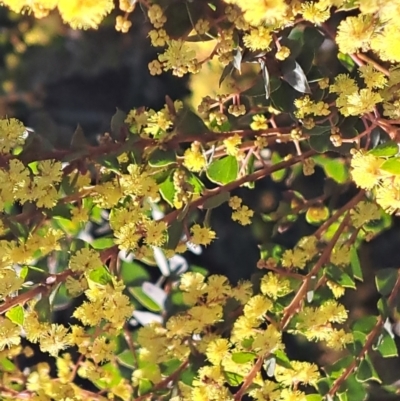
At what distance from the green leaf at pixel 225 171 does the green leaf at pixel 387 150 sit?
8.8 inches

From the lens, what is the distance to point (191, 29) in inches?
31.9

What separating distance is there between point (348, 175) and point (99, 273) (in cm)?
43

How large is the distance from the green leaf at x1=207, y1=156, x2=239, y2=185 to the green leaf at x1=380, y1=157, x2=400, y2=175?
272 millimetres

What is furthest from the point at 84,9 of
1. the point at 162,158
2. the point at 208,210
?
the point at 208,210

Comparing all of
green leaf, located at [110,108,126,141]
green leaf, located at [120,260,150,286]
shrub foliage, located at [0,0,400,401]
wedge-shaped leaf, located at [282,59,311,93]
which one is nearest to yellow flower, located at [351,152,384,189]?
shrub foliage, located at [0,0,400,401]

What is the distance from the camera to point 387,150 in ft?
2.40

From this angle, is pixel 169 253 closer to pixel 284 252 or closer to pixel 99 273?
pixel 99 273

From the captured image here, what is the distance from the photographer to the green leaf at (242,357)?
2.82 ft

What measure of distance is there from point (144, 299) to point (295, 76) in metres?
0.54

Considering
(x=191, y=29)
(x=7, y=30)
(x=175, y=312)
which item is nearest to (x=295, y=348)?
(x=175, y=312)

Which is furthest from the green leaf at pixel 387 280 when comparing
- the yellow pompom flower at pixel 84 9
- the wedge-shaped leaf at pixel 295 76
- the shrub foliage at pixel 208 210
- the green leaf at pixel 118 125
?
the yellow pompom flower at pixel 84 9

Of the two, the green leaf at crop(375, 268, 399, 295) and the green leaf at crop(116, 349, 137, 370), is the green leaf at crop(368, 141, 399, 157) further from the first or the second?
the green leaf at crop(116, 349, 137, 370)

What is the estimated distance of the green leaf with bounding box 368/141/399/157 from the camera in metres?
0.73

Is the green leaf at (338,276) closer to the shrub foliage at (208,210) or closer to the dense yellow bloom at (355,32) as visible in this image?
the shrub foliage at (208,210)
